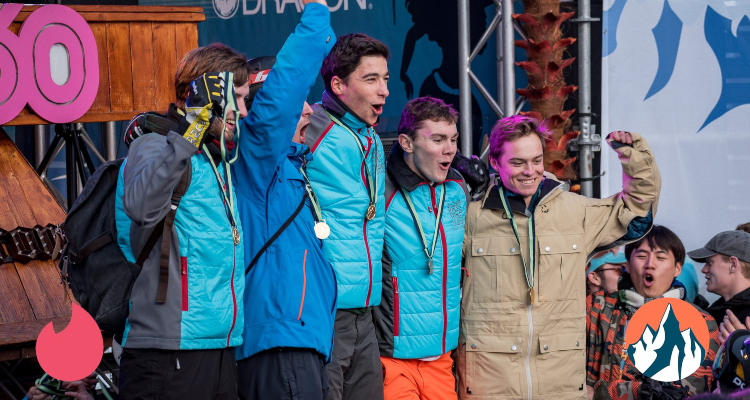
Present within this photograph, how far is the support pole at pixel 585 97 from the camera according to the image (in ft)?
16.1

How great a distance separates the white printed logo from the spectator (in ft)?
11.6

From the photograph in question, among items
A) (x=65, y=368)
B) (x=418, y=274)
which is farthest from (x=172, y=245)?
(x=418, y=274)

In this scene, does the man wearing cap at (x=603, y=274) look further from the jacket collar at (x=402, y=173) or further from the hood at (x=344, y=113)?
the hood at (x=344, y=113)

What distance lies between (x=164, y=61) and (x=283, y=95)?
103 inches

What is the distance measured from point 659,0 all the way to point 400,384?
9.96ft

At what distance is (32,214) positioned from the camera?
183 inches

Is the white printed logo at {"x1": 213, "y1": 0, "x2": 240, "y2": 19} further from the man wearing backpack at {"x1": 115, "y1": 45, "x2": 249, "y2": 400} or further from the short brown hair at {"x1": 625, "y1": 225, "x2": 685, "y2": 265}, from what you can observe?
the man wearing backpack at {"x1": 115, "y1": 45, "x2": 249, "y2": 400}

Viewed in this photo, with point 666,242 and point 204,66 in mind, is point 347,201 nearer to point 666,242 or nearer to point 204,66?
point 204,66

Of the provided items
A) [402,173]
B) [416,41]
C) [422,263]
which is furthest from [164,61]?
[422,263]

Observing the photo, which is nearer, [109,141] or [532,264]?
[532,264]

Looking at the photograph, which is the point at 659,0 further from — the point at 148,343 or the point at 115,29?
the point at 148,343

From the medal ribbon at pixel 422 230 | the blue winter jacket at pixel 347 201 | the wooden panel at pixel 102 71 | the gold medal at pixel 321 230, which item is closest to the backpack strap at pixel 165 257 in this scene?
the gold medal at pixel 321 230

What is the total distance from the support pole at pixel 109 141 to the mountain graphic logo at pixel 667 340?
14.4 ft

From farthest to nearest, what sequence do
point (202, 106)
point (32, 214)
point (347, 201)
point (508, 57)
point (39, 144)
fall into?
point (39, 144), point (508, 57), point (32, 214), point (347, 201), point (202, 106)
